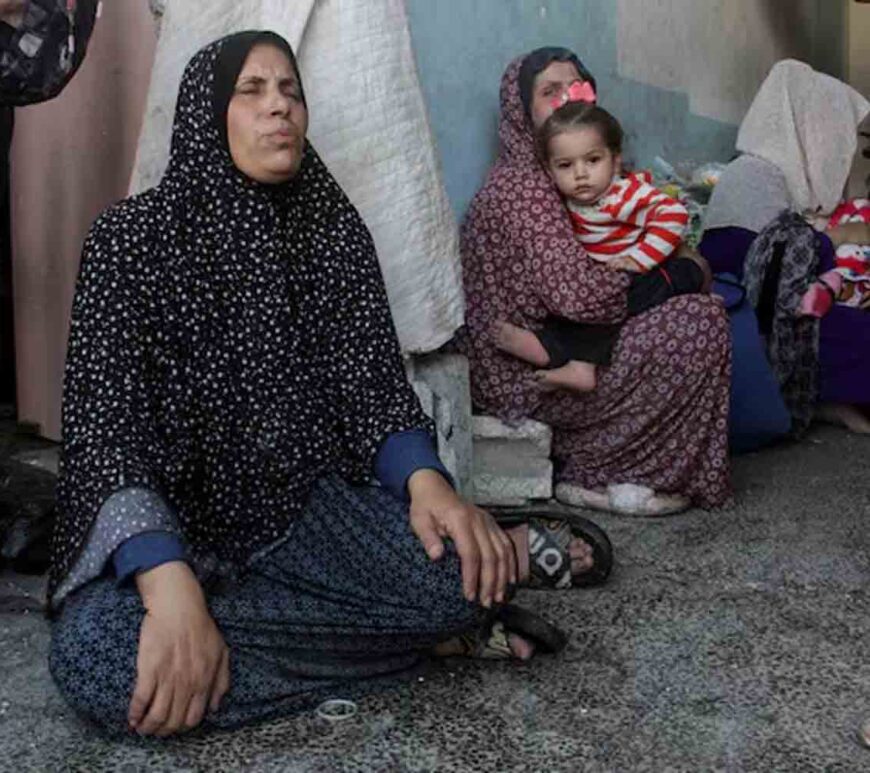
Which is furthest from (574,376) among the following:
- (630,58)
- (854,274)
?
(630,58)

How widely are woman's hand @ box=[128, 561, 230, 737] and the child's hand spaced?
190cm

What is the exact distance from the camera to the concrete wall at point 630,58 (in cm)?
400

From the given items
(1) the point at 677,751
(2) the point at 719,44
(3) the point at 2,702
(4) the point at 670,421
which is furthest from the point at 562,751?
(2) the point at 719,44

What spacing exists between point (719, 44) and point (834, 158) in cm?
162

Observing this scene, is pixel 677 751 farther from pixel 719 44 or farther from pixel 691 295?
pixel 719 44

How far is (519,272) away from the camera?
12.1ft

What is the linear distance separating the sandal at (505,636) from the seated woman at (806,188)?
2.42 m

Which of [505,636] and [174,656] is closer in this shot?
[174,656]

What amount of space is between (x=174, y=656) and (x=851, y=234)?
369 centimetres

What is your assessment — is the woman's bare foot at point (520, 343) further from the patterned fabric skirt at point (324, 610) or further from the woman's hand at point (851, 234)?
the woman's hand at point (851, 234)

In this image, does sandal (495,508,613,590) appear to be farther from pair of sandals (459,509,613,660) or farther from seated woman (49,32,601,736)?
seated woman (49,32,601,736)

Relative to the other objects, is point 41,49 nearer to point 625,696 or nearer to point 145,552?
point 145,552

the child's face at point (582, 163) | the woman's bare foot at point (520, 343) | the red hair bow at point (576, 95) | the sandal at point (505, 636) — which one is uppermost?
the red hair bow at point (576, 95)

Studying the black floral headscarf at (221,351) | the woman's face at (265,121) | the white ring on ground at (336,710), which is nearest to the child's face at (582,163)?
the black floral headscarf at (221,351)
